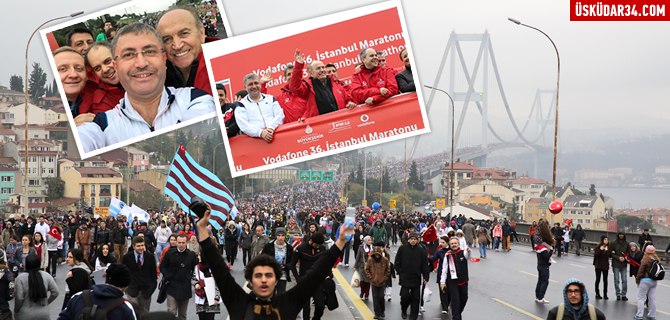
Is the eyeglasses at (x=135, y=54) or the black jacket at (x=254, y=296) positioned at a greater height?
the eyeglasses at (x=135, y=54)

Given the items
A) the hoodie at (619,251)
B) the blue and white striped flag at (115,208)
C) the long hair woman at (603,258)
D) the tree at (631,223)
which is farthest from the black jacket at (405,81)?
the tree at (631,223)

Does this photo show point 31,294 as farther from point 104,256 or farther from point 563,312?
point 563,312

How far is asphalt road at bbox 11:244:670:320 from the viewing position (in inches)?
437

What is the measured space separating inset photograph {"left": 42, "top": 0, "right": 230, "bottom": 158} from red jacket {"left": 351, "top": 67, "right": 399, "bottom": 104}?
1190 millimetres

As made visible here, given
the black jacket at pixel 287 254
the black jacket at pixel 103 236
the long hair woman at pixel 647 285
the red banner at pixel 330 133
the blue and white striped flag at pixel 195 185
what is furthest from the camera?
the black jacket at pixel 103 236

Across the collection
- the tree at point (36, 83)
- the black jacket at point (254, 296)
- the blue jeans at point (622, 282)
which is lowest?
the blue jeans at point (622, 282)

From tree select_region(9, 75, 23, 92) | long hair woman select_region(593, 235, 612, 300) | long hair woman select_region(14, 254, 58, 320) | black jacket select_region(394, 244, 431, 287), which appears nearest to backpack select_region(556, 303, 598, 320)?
black jacket select_region(394, 244, 431, 287)

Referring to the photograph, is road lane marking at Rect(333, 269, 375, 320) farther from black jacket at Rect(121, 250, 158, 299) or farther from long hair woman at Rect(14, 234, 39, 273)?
long hair woman at Rect(14, 234, 39, 273)

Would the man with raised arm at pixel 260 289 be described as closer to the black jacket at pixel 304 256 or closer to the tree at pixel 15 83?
the black jacket at pixel 304 256

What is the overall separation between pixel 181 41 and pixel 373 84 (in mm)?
1725

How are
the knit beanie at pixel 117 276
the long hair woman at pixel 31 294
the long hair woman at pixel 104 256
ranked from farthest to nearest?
the long hair woman at pixel 104 256, the long hair woman at pixel 31 294, the knit beanie at pixel 117 276

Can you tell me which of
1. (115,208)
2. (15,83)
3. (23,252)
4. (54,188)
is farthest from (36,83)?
(23,252)

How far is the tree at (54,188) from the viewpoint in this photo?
74.7 m

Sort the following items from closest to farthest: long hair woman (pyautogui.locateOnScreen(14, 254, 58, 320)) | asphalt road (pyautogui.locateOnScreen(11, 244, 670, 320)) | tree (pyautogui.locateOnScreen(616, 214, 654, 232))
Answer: long hair woman (pyautogui.locateOnScreen(14, 254, 58, 320)) → asphalt road (pyautogui.locateOnScreen(11, 244, 670, 320)) → tree (pyautogui.locateOnScreen(616, 214, 654, 232))
